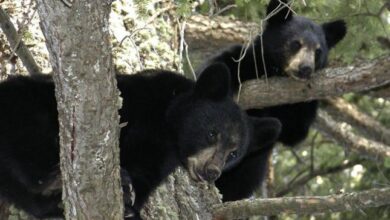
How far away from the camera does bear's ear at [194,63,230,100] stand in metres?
4.80

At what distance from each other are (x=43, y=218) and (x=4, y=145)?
2.30 feet

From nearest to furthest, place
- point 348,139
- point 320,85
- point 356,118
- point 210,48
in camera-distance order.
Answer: point 320,85, point 210,48, point 348,139, point 356,118

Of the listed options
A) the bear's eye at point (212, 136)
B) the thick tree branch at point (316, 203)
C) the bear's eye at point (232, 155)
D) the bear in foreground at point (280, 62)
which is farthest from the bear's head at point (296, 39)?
the thick tree branch at point (316, 203)

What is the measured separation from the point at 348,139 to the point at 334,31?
1.59 m

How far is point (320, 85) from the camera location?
18.3 ft

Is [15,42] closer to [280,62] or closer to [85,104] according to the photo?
[85,104]

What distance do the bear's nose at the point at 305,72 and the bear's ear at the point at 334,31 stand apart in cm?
103

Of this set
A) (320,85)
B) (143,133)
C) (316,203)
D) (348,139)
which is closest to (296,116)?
(320,85)

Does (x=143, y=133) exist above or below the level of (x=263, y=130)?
above

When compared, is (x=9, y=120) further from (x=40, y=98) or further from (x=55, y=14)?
(x=55, y=14)

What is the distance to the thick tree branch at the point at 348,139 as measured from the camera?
759cm

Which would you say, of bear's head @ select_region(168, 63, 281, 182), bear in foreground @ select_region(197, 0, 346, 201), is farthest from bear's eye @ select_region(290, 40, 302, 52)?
bear's head @ select_region(168, 63, 281, 182)

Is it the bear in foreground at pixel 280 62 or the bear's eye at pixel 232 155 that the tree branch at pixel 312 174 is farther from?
the bear's eye at pixel 232 155

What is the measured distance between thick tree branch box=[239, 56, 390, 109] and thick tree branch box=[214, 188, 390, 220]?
1.54m
